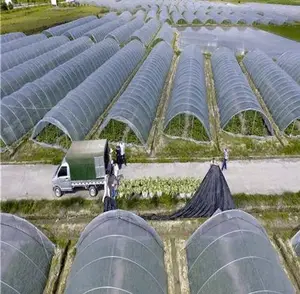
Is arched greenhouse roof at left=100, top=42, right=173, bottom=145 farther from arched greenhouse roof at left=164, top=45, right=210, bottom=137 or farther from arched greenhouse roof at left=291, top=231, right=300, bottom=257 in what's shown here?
arched greenhouse roof at left=291, top=231, right=300, bottom=257

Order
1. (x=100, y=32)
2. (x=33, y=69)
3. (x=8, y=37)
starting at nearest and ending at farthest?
1. (x=33, y=69)
2. (x=8, y=37)
3. (x=100, y=32)

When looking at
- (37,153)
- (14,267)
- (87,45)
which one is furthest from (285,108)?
(87,45)

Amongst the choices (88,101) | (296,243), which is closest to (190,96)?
(88,101)

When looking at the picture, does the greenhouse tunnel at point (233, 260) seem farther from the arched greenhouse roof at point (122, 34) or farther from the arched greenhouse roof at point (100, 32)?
the arched greenhouse roof at point (100, 32)

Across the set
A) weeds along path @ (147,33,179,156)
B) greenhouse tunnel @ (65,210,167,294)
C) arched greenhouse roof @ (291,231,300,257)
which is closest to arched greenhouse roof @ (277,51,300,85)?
weeds along path @ (147,33,179,156)

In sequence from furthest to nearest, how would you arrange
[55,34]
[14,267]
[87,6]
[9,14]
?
[87,6] → [9,14] → [55,34] → [14,267]

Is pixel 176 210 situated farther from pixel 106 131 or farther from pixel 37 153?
pixel 37 153

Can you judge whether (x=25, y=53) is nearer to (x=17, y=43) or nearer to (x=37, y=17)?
(x=17, y=43)
